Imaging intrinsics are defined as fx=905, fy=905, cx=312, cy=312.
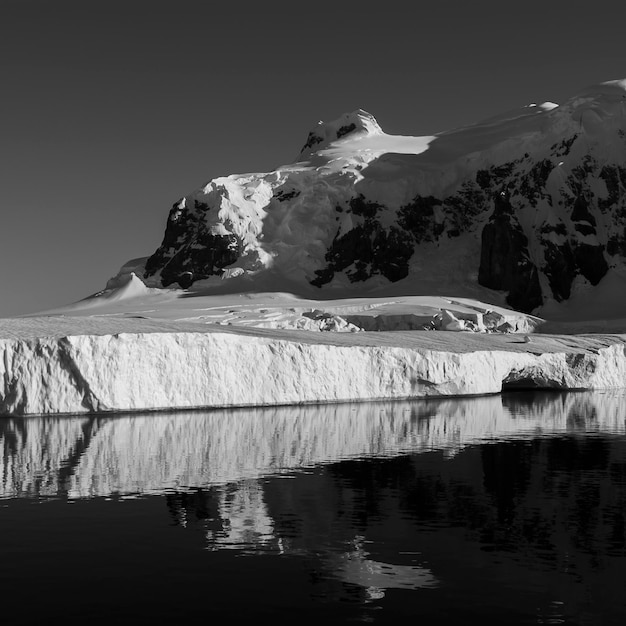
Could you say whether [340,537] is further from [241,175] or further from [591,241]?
[241,175]

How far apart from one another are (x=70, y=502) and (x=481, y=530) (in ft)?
34.9

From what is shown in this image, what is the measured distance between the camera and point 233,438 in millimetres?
36250

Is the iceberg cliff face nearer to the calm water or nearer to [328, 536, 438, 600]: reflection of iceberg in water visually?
the calm water

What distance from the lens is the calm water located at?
52.0 feet

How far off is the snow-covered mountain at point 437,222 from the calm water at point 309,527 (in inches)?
5011

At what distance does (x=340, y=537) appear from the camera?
66.5 feet

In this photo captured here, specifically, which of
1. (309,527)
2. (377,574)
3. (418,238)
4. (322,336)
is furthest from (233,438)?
(418,238)

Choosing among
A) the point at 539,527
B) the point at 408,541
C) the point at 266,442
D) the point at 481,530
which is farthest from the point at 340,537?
the point at 266,442

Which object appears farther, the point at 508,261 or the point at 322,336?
the point at 508,261

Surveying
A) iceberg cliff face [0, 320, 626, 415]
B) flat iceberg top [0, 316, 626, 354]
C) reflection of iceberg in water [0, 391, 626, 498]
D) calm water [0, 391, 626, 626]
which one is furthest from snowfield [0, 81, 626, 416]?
calm water [0, 391, 626, 626]

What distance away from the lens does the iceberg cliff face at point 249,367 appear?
4369cm

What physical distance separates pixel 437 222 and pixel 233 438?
14558cm

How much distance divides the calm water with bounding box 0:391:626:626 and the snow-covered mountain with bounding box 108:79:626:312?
418 ft

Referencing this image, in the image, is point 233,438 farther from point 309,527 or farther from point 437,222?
point 437,222
